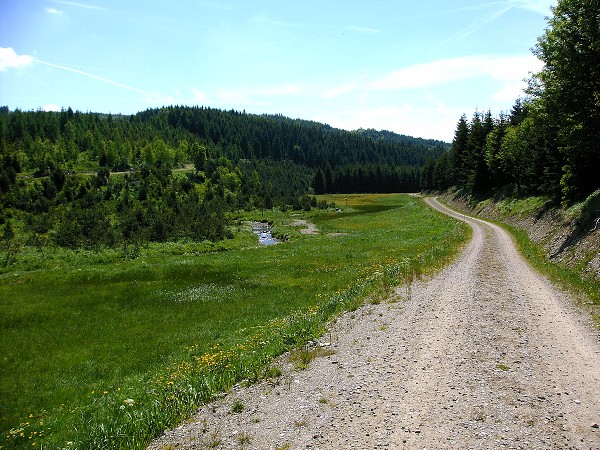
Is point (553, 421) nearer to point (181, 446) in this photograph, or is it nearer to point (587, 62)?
point (181, 446)

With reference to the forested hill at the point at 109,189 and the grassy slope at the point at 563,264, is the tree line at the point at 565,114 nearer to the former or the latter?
the grassy slope at the point at 563,264

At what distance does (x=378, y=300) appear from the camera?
65.5 feet

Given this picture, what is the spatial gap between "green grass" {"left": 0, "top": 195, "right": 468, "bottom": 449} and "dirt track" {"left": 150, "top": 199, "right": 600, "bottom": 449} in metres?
1.67

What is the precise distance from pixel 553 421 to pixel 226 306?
2177 centimetres

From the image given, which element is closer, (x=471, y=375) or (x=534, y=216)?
(x=471, y=375)

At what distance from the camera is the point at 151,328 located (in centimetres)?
2334

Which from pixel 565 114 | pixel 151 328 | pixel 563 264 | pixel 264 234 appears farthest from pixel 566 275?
pixel 264 234

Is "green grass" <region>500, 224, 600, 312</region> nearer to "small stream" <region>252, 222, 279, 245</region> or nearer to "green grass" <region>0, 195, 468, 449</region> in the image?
"green grass" <region>0, 195, 468, 449</region>

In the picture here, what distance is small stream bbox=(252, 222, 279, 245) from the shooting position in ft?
235

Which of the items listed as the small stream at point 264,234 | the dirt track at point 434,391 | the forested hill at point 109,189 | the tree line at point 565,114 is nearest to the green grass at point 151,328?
the dirt track at point 434,391

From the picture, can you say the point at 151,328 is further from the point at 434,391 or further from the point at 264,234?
the point at 264,234

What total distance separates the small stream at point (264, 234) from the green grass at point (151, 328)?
75.7 feet

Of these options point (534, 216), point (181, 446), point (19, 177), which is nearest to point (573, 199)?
point (534, 216)

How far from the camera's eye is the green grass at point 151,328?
12.1m
